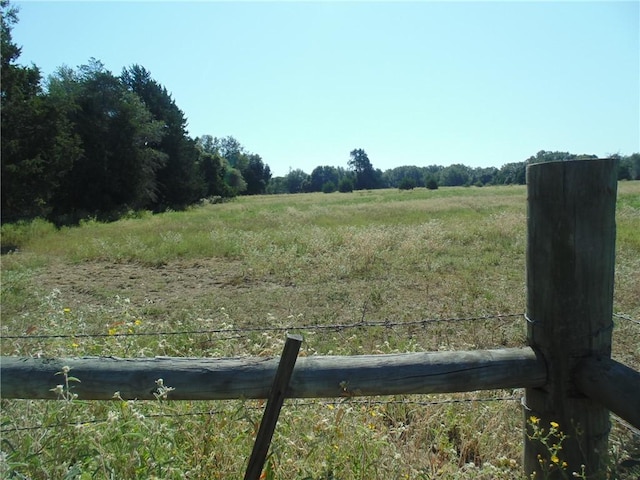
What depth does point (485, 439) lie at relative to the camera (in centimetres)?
290

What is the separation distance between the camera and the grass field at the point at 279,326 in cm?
202

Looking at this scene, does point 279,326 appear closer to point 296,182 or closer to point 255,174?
point 255,174

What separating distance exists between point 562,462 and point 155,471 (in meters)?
1.78

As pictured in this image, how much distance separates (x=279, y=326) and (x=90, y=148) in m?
26.0

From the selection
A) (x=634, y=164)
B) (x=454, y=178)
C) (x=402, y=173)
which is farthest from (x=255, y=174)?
(x=402, y=173)

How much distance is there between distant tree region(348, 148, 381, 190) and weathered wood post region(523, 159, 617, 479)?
105m

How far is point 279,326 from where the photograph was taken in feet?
19.4

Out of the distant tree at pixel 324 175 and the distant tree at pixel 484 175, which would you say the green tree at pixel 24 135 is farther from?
the distant tree at pixel 324 175

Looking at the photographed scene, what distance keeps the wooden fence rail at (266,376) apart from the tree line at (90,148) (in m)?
1.56

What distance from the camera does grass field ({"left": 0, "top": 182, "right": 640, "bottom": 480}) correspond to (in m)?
2.02

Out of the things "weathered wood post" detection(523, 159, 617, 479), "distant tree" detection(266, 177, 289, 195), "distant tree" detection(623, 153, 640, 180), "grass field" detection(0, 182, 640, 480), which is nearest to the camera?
"weathered wood post" detection(523, 159, 617, 479)

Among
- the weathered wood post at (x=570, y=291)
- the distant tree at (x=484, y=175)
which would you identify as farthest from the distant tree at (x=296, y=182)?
the weathered wood post at (x=570, y=291)

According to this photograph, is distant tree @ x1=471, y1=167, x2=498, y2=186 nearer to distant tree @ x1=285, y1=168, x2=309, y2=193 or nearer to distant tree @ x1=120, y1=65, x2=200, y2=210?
distant tree @ x1=285, y1=168, x2=309, y2=193

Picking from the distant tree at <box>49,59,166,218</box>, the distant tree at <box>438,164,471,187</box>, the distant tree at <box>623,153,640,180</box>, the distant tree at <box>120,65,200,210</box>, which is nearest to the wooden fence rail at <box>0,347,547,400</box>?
the distant tree at <box>49,59,166,218</box>
